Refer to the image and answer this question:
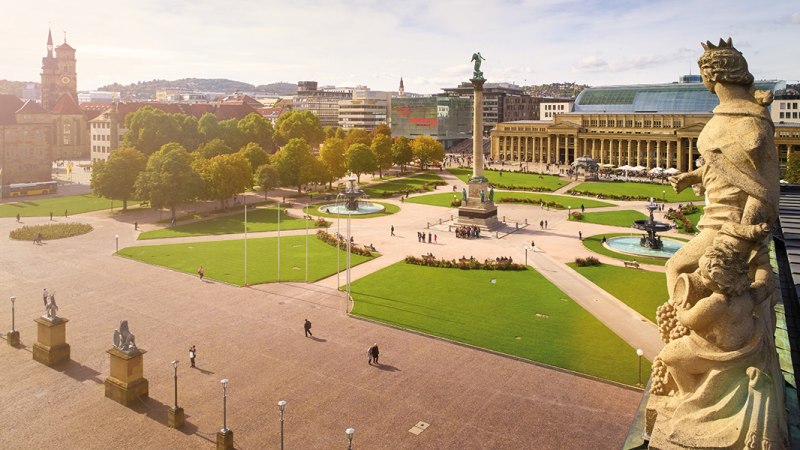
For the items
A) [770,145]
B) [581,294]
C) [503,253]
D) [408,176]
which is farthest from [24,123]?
[770,145]

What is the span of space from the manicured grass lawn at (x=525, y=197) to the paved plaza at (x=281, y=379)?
4835 cm

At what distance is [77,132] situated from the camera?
591 feet

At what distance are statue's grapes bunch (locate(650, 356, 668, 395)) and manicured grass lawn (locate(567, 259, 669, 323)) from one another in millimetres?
33716

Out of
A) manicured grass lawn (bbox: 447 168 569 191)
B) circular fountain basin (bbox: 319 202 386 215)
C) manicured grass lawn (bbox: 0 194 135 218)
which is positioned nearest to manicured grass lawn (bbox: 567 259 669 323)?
circular fountain basin (bbox: 319 202 386 215)

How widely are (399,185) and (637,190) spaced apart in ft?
155

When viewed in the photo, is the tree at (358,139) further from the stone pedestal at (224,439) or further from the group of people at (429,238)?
the stone pedestal at (224,439)

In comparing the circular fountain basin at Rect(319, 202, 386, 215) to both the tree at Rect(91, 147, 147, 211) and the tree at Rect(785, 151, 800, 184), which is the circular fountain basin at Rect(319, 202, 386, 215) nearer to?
the tree at Rect(91, 147, 147, 211)

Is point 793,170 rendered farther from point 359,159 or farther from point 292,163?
point 292,163

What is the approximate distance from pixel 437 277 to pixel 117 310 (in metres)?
27.5

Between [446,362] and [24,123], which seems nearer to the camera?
[446,362]

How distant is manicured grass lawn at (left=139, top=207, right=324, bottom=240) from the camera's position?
261 ft

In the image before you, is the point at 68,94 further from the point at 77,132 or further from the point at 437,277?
the point at 437,277

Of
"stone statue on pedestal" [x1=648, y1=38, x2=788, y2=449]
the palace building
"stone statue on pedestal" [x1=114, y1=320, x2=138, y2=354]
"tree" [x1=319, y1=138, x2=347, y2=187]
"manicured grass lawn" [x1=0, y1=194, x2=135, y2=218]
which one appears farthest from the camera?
the palace building

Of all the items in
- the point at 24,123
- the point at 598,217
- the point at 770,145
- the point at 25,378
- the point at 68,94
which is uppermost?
the point at 68,94
